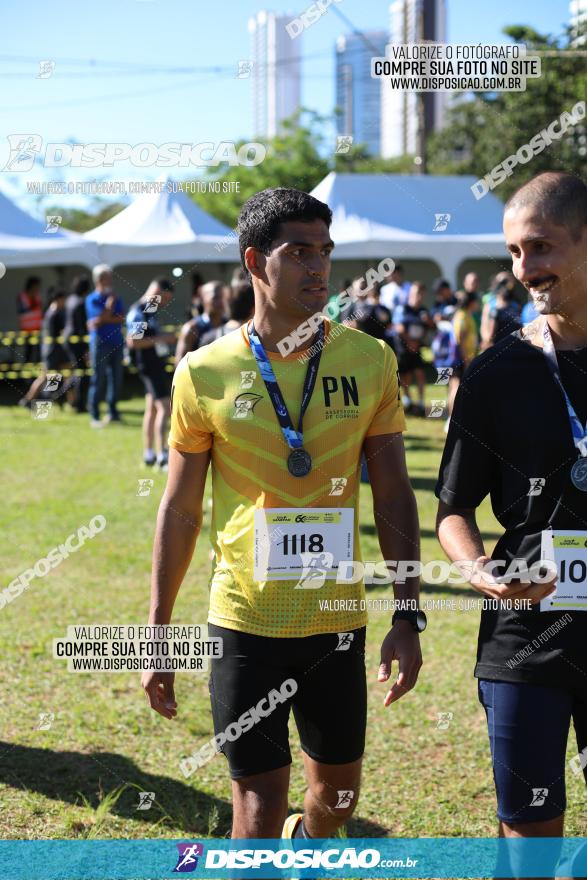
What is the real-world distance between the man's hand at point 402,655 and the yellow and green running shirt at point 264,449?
101 mm

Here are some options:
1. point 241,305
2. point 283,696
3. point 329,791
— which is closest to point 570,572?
point 283,696

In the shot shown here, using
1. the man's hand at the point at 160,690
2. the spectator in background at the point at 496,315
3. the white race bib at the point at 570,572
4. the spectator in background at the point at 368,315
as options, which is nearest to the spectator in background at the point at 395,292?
the spectator in background at the point at 496,315

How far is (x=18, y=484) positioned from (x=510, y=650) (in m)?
9.15

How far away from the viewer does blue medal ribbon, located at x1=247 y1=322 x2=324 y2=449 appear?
2.68 m

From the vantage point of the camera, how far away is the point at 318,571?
9.06 feet

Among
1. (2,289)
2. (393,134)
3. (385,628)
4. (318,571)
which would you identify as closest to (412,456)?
(385,628)

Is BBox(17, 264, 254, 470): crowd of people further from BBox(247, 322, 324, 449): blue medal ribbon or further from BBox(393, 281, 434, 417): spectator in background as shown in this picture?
BBox(247, 322, 324, 449): blue medal ribbon

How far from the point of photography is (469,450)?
101 inches

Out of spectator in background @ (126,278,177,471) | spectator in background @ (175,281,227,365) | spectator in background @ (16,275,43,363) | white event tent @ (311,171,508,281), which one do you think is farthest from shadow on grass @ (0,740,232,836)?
spectator in background @ (16,275,43,363)

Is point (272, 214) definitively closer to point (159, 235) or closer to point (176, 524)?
point (176, 524)

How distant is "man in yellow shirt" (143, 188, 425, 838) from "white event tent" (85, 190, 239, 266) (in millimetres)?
14633

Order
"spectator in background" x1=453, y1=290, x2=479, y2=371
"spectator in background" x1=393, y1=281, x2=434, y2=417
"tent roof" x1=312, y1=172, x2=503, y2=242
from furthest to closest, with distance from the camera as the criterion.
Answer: "tent roof" x1=312, y1=172, x2=503, y2=242 < "spectator in background" x1=393, y1=281, x2=434, y2=417 < "spectator in background" x1=453, y1=290, x2=479, y2=371

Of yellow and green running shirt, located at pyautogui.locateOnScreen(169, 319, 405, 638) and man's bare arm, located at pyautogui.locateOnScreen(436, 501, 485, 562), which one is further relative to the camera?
yellow and green running shirt, located at pyautogui.locateOnScreen(169, 319, 405, 638)

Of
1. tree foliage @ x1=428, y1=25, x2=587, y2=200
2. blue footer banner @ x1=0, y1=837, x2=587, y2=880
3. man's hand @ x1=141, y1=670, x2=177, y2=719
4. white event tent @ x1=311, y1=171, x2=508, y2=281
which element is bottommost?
blue footer banner @ x1=0, y1=837, x2=587, y2=880
